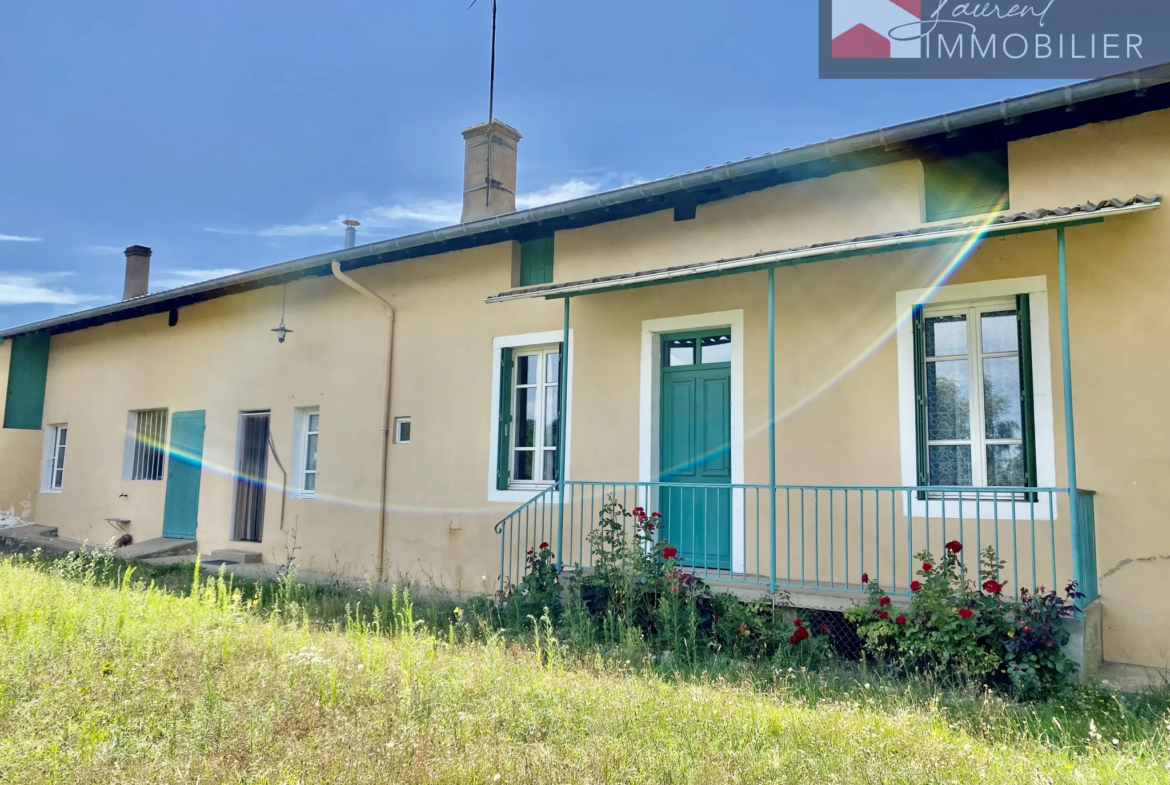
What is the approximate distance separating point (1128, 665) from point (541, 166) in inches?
312

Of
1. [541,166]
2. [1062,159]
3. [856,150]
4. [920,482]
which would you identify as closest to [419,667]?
[920,482]

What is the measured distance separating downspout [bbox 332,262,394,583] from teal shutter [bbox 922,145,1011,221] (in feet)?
19.1

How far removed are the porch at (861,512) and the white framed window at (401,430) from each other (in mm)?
2178

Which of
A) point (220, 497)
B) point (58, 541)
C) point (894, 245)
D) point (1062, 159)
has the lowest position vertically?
point (58, 541)

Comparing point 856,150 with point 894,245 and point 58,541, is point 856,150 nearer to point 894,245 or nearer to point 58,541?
point 894,245

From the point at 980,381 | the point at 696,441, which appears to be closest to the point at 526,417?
the point at 696,441

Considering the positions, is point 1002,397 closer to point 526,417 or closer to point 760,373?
point 760,373

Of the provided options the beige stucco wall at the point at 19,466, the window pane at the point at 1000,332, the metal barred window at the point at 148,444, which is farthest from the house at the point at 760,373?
the beige stucco wall at the point at 19,466

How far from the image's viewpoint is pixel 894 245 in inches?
195

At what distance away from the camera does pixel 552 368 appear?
25.0ft

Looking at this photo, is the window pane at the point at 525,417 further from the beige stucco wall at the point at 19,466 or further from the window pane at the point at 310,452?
the beige stucco wall at the point at 19,466

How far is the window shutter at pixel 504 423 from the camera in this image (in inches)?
304

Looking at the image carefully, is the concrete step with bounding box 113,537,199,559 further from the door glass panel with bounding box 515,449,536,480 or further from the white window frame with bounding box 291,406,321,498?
the door glass panel with bounding box 515,449,536,480

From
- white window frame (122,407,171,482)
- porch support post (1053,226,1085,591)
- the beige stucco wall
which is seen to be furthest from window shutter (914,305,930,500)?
the beige stucco wall
